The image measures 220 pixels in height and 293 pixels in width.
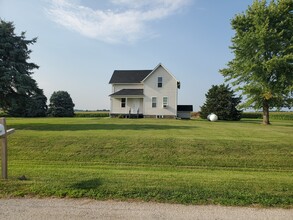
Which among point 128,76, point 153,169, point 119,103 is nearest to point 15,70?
point 153,169

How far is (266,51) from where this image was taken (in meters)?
25.5

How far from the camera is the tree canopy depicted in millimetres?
17969

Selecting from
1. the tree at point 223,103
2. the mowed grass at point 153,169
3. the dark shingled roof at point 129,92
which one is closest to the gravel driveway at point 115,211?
the mowed grass at point 153,169

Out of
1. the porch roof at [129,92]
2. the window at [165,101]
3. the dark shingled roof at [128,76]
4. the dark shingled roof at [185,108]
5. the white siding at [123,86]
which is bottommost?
the dark shingled roof at [185,108]

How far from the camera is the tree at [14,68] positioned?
58.9 feet

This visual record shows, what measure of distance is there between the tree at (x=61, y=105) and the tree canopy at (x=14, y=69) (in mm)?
30076

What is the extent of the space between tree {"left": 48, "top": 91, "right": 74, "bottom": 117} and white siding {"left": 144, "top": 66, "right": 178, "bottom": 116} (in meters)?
22.3

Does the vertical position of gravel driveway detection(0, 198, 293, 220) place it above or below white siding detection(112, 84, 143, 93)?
below

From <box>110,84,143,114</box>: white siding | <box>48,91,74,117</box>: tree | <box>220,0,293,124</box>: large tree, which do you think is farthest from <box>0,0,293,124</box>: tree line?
<box>48,91,74,117</box>: tree

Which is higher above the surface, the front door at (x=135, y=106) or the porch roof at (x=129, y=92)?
the porch roof at (x=129, y=92)

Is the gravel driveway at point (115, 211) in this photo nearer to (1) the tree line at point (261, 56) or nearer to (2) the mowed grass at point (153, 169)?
(2) the mowed grass at point (153, 169)

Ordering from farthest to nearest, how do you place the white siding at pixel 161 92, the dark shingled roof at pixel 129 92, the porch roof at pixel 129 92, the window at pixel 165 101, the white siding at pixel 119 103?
1. the white siding at pixel 119 103
2. the dark shingled roof at pixel 129 92
3. the porch roof at pixel 129 92
4. the window at pixel 165 101
5. the white siding at pixel 161 92

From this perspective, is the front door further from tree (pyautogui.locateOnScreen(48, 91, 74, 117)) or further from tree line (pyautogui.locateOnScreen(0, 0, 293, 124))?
tree (pyautogui.locateOnScreen(48, 91, 74, 117))

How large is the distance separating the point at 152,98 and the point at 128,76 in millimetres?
6280
